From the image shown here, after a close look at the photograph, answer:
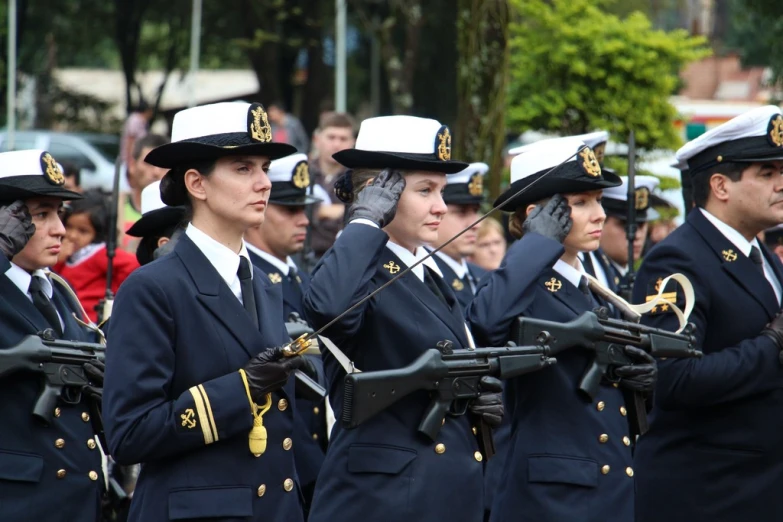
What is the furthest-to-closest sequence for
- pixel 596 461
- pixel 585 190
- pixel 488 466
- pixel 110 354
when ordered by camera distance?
1. pixel 488 466
2. pixel 585 190
3. pixel 596 461
4. pixel 110 354

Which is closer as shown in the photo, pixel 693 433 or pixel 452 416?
pixel 452 416

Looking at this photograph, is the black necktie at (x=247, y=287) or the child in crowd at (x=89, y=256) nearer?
the black necktie at (x=247, y=287)

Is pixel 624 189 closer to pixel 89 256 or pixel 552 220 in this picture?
pixel 552 220

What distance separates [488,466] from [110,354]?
128 inches

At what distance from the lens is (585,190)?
19.2 ft

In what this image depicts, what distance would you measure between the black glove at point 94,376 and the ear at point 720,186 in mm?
2966

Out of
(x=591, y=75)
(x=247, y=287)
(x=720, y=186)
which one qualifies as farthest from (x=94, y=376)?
(x=591, y=75)

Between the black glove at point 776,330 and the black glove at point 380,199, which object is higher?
the black glove at point 380,199

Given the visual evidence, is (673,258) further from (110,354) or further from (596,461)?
(110,354)

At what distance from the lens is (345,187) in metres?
5.46

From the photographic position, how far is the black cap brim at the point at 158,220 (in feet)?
21.1

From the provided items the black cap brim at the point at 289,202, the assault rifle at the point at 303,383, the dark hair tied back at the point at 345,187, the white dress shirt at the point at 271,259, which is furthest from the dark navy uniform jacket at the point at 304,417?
the dark hair tied back at the point at 345,187

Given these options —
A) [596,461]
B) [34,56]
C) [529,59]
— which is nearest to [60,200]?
[596,461]

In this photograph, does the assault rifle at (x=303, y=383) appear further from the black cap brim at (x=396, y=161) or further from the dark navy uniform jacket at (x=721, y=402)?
the dark navy uniform jacket at (x=721, y=402)
